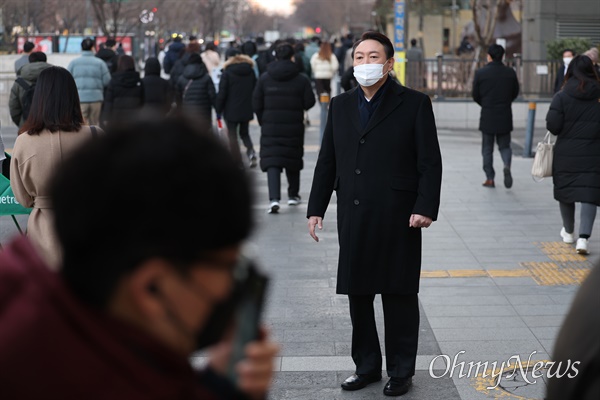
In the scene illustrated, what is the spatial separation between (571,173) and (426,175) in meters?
4.10

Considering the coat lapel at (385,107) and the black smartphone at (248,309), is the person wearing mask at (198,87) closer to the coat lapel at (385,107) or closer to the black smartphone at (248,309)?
the coat lapel at (385,107)

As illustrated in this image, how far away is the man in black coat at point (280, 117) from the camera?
36.4ft

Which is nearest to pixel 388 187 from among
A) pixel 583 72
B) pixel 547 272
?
pixel 547 272

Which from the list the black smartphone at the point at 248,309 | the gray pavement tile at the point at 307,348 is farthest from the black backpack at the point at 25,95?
the black smartphone at the point at 248,309

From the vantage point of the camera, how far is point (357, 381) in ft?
17.4

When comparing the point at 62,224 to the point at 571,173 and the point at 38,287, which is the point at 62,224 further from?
the point at 571,173

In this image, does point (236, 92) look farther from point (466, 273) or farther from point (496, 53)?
point (466, 273)

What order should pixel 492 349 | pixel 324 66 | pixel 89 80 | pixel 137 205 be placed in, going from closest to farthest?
1. pixel 137 205
2. pixel 492 349
3. pixel 89 80
4. pixel 324 66

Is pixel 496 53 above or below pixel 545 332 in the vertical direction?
above

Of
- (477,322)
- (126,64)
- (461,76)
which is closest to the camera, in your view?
(477,322)

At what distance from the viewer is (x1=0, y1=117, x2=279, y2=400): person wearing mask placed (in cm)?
148

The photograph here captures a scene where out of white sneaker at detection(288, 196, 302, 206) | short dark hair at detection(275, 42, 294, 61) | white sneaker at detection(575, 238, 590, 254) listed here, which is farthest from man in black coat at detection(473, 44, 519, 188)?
white sneaker at detection(575, 238, 590, 254)

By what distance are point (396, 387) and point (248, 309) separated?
12.3 feet

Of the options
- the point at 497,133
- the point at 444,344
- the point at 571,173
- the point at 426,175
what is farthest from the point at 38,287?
the point at 497,133
